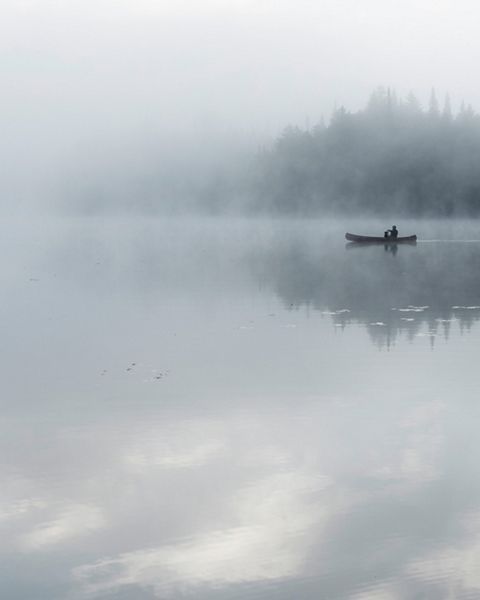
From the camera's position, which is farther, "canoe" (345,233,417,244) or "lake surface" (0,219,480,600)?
"canoe" (345,233,417,244)

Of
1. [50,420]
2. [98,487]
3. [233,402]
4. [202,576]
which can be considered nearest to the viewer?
[202,576]

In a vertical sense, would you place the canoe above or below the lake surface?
above

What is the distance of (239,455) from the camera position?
1959 cm

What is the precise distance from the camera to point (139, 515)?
1617 cm

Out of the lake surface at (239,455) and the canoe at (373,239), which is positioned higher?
the canoe at (373,239)

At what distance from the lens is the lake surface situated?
14.1 m

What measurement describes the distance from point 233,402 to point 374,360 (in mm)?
7660

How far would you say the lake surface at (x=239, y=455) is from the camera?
14086 millimetres

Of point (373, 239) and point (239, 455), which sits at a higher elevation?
point (373, 239)

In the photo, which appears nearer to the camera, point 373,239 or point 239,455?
point 239,455

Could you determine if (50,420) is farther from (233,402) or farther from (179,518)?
(179,518)

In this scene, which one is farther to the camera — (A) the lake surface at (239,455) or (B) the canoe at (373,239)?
(B) the canoe at (373,239)

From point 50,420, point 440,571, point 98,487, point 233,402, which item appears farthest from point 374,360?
point 440,571

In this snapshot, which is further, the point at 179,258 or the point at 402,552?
the point at 179,258
